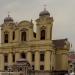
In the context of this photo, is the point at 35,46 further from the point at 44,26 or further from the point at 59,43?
the point at 59,43

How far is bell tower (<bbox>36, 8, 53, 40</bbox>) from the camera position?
5447 cm

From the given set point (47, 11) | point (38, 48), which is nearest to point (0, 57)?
point (38, 48)

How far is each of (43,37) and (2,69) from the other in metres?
8.45

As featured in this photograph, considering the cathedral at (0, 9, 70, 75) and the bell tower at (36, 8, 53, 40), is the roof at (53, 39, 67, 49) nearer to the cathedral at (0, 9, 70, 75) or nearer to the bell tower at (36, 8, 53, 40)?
the cathedral at (0, 9, 70, 75)

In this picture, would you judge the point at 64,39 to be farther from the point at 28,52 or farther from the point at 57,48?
the point at 28,52

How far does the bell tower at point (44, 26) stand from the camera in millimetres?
54469

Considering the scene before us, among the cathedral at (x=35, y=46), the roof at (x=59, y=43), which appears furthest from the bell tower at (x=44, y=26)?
the roof at (x=59, y=43)

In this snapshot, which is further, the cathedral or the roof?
the roof

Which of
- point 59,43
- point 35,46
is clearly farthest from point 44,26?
point 59,43

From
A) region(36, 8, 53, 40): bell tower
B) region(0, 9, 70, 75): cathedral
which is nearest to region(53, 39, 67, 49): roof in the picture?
region(0, 9, 70, 75): cathedral

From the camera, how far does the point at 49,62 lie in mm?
54219

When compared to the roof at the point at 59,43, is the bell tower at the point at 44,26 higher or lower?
higher

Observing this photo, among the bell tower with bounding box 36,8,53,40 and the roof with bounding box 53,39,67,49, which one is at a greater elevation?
the bell tower with bounding box 36,8,53,40

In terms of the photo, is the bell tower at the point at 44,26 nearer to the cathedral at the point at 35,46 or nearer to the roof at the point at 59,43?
the cathedral at the point at 35,46
